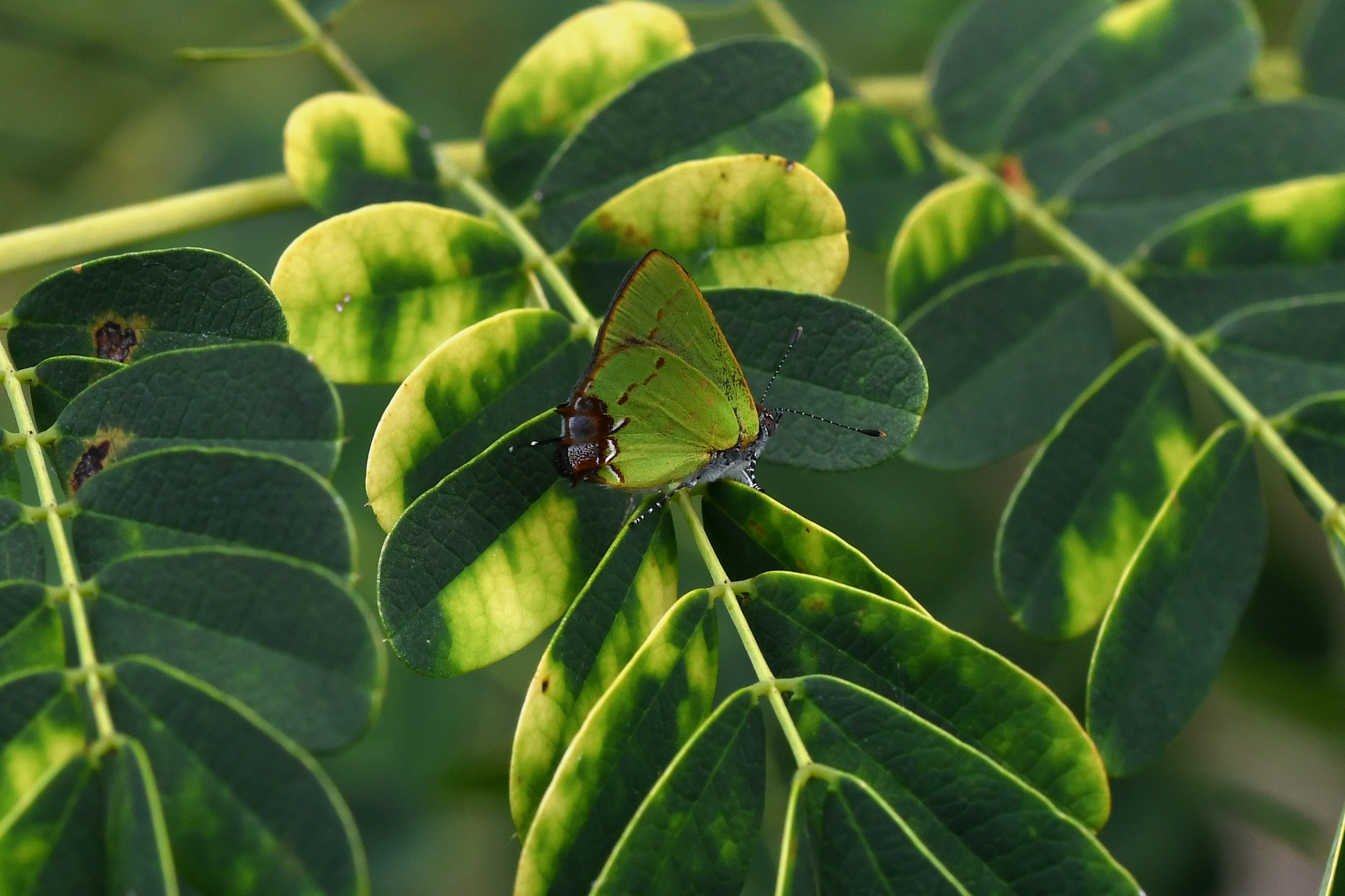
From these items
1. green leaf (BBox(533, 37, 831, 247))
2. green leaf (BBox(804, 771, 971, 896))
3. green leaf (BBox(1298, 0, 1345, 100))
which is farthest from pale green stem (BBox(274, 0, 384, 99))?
green leaf (BBox(1298, 0, 1345, 100))

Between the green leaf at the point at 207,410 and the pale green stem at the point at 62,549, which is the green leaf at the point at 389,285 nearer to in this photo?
the green leaf at the point at 207,410

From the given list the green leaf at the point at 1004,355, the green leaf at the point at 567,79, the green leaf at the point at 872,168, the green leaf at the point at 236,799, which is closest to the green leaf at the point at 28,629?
the green leaf at the point at 236,799

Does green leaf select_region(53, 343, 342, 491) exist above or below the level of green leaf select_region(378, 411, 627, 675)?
above

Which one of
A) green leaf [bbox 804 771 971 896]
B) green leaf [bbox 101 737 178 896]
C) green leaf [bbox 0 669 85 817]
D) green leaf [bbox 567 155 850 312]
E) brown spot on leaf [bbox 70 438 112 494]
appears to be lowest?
green leaf [bbox 804 771 971 896]

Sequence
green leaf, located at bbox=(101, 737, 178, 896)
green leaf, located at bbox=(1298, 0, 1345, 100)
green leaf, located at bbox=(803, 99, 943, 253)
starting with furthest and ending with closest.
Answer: green leaf, located at bbox=(1298, 0, 1345, 100) < green leaf, located at bbox=(803, 99, 943, 253) < green leaf, located at bbox=(101, 737, 178, 896)

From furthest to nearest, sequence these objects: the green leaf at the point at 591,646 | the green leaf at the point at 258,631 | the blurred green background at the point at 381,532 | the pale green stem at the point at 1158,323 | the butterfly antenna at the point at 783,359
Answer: the blurred green background at the point at 381,532
the pale green stem at the point at 1158,323
the butterfly antenna at the point at 783,359
the green leaf at the point at 591,646
the green leaf at the point at 258,631

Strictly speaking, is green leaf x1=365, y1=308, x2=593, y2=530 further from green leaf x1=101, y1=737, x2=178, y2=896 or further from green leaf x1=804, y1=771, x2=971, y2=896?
green leaf x1=804, y1=771, x2=971, y2=896
